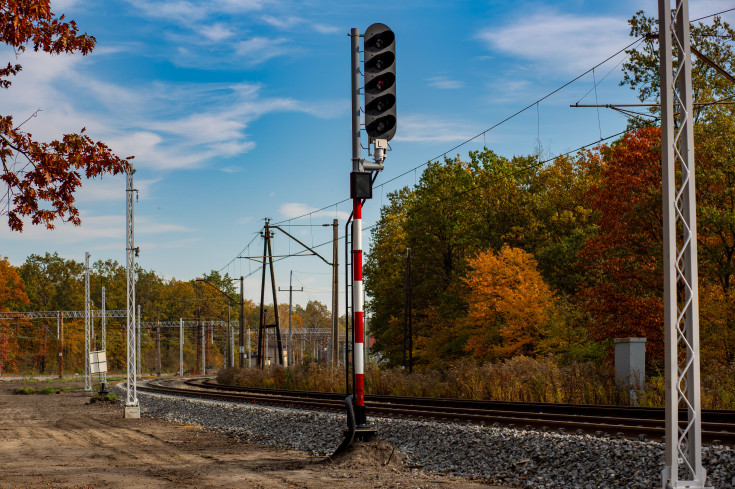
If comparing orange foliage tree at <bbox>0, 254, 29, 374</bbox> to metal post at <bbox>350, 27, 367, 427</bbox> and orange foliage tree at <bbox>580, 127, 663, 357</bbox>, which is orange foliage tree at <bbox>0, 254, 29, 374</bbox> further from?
metal post at <bbox>350, 27, 367, 427</bbox>

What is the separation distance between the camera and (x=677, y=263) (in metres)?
7.61

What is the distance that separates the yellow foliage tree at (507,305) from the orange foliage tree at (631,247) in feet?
17.6

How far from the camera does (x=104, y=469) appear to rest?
1306 centimetres

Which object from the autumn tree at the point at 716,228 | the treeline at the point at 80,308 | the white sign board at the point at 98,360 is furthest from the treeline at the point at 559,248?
the treeline at the point at 80,308

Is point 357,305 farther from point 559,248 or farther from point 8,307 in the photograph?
point 8,307

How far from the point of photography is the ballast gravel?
377 inches

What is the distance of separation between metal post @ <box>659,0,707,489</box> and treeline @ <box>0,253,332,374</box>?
83242mm

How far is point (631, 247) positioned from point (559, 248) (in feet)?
43.1

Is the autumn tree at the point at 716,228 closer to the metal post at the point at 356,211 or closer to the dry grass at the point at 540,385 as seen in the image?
the dry grass at the point at 540,385

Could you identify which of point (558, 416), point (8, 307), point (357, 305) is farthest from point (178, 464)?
point (8, 307)

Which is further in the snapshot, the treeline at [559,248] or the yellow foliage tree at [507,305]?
the yellow foliage tree at [507,305]

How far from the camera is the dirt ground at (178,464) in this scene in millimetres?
11195

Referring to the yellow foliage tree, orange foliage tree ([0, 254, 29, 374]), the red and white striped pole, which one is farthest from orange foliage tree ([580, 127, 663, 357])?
orange foliage tree ([0, 254, 29, 374])

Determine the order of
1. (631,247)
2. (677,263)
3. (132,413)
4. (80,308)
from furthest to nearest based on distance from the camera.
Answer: (80,308) < (631,247) < (132,413) < (677,263)
